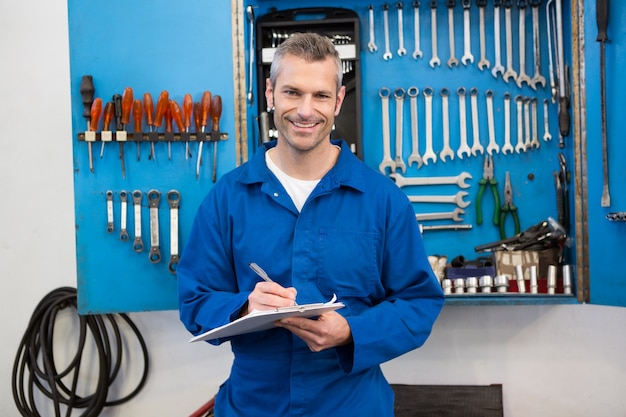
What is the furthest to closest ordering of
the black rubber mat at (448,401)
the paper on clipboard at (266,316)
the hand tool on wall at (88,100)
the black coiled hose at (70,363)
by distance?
the black coiled hose at (70,363) < the black rubber mat at (448,401) < the hand tool on wall at (88,100) < the paper on clipboard at (266,316)

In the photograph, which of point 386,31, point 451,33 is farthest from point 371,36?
point 451,33

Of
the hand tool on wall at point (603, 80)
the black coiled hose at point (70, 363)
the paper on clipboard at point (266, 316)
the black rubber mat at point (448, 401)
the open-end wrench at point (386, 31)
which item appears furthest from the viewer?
the black coiled hose at point (70, 363)

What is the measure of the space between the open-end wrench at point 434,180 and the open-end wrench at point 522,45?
1.32 feet

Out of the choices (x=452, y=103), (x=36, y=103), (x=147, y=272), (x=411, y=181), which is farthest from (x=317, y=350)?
(x=36, y=103)

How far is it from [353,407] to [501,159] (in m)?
1.44

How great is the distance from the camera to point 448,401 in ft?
9.06

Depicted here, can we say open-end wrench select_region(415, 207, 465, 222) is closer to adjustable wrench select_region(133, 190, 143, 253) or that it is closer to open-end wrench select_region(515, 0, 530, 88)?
open-end wrench select_region(515, 0, 530, 88)

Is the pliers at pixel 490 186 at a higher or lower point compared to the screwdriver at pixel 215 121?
lower

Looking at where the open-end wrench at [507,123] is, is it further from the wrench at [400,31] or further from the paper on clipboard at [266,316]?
the paper on clipboard at [266,316]

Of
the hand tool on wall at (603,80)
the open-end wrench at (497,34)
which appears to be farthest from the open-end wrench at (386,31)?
the hand tool on wall at (603,80)

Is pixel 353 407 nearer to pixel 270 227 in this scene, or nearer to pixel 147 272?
pixel 270 227

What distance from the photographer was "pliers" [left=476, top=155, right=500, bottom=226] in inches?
108

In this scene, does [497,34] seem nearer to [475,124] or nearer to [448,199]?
[475,124]

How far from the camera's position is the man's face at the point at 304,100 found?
165 centimetres
